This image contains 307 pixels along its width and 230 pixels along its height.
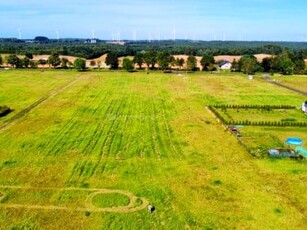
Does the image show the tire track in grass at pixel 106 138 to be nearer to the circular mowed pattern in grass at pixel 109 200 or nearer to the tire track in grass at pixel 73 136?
the tire track in grass at pixel 73 136

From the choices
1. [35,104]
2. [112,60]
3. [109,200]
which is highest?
[112,60]

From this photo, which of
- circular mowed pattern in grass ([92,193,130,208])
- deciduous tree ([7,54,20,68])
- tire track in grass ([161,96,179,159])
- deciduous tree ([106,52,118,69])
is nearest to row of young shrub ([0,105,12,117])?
tire track in grass ([161,96,179,159])

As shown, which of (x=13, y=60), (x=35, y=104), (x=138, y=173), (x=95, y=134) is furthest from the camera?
(x=13, y=60)

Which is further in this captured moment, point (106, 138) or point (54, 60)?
point (54, 60)

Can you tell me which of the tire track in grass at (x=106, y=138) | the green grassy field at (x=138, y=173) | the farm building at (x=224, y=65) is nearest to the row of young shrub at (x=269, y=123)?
the green grassy field at (x=138, y=173)

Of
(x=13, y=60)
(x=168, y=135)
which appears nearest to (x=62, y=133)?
(x=168, y=135)

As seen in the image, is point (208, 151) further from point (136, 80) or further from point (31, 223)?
point (136, 80)

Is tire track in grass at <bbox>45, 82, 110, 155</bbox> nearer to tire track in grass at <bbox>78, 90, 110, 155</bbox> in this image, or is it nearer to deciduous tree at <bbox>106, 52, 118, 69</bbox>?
tire track in grass at <bbox>78, 90, 110, 155</bbox>

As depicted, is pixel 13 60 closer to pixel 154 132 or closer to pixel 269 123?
pixel 154 132
